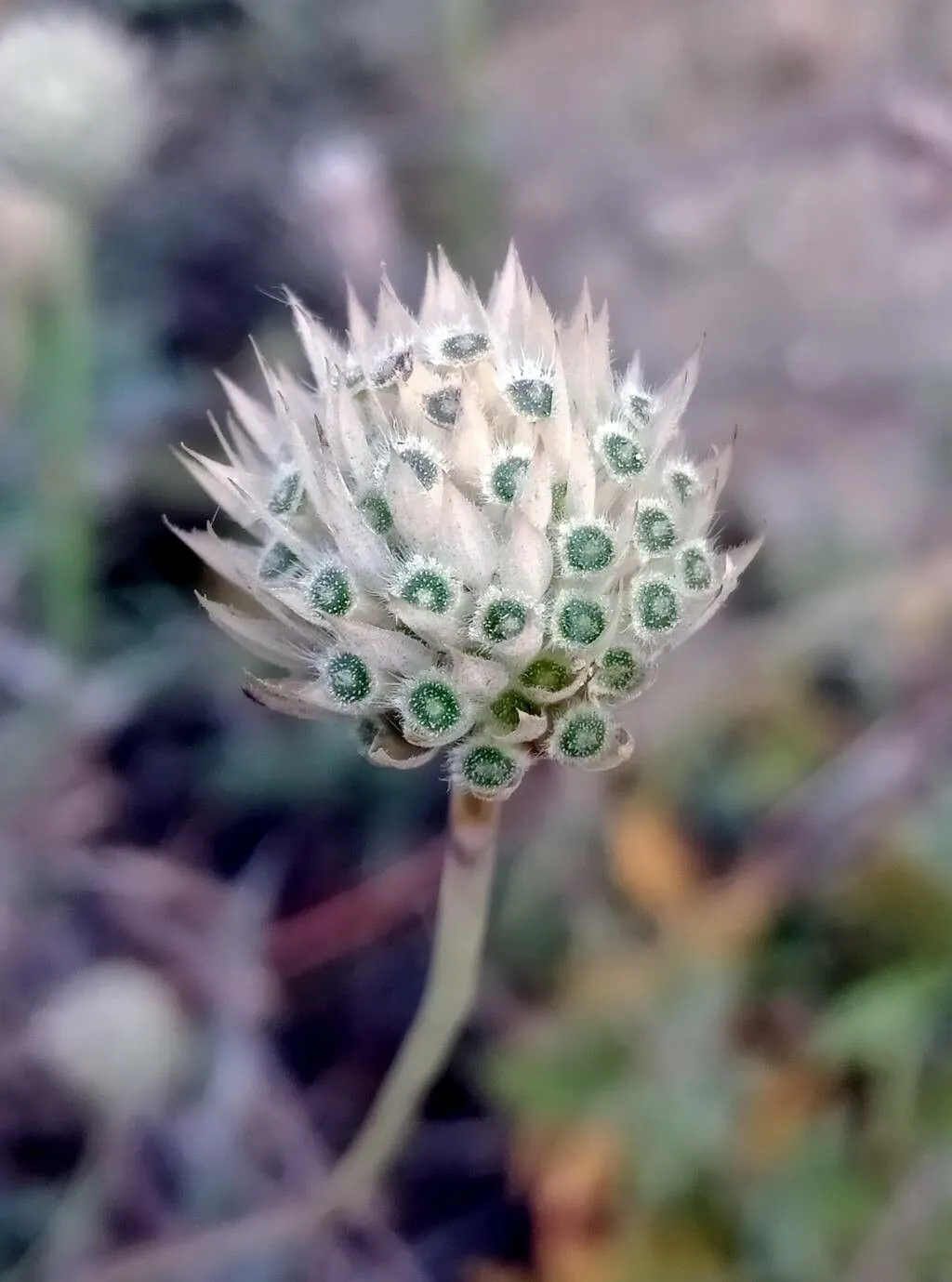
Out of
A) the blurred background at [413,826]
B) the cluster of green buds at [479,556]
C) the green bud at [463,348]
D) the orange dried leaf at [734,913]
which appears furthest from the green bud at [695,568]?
the orange dried leaf at [734,913]

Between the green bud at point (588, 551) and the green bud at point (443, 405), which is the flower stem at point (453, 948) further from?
the green bud at point (443, 405)

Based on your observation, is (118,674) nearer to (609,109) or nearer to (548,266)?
(548,266)

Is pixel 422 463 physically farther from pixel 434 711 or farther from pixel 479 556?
pixel 434 711

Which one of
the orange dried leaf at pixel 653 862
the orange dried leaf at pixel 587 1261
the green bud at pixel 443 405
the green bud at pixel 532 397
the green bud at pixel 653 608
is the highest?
the green bud at pixel 532 397

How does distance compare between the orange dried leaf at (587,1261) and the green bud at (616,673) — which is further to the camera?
the orange dried leaf at (587,1261)

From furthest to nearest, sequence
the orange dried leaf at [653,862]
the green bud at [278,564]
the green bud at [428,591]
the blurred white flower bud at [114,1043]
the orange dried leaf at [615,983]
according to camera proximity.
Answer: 1. the orange dried leaf at [653,862]
2. the orange dried leaf at [615,983]
3. the blurred white flower bud at [114,1043]
4. the green bud at [278,564]
5. the green bud at [428,591]

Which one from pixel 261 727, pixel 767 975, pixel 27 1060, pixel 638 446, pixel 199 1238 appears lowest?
pixel 27 1060

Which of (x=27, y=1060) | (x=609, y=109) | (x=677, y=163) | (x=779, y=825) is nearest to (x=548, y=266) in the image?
(x=677, y=163)

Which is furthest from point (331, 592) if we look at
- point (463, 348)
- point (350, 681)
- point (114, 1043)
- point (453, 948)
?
point (114, 1043)
